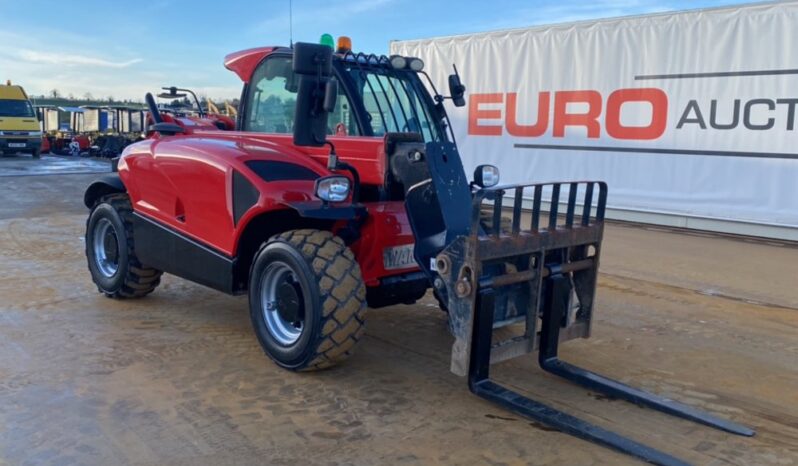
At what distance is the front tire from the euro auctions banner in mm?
8365

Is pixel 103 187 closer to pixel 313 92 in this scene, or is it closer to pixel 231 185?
pixel 231 185

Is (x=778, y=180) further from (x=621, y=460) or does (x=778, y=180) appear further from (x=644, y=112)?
(x=621, y=460)

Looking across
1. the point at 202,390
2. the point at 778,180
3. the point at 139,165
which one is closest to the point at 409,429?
the point at 202,390

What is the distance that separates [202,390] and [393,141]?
6.44 ft

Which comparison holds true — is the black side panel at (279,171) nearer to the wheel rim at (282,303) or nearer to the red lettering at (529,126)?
the wheel rim at (282,303)

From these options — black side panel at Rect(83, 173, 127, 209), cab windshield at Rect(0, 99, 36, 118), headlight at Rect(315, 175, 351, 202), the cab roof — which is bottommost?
black side panel at Rect(83, 173, 127, 209)

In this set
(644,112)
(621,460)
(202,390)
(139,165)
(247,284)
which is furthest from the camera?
(644,112)

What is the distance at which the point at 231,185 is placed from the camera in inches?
185

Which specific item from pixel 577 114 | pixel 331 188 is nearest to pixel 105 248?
pixel 331 188

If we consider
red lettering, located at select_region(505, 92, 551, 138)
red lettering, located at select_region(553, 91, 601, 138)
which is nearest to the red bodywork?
red lettering, located at select_region(553, 91, 601, 138)

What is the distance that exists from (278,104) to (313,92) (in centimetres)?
110

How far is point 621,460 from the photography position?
11.3ft

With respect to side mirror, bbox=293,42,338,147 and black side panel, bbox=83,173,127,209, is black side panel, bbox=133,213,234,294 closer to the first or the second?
black side panel, bbox=83,173,127,209

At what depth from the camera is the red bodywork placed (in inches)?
180
